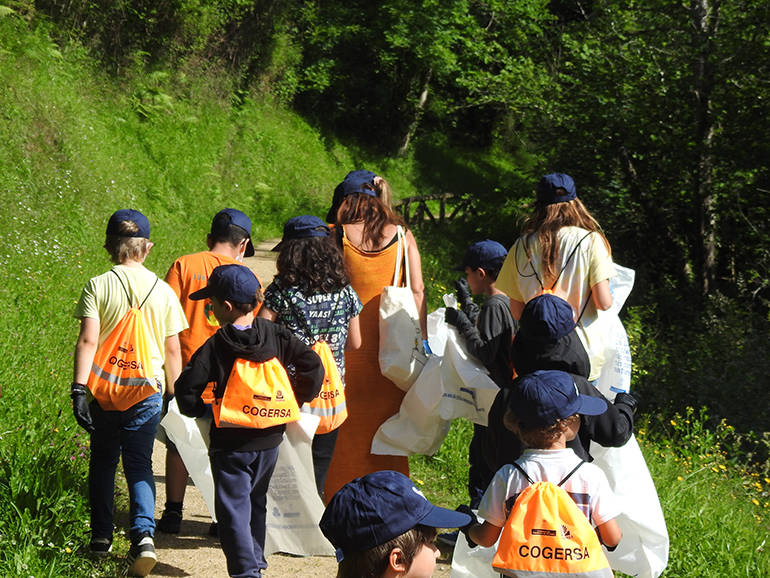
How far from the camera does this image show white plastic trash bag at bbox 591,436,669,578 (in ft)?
12.0

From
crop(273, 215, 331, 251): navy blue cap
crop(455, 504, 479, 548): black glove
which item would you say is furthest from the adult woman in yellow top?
crop(455, 504, 479, 548): black glove

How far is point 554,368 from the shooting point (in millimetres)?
3354

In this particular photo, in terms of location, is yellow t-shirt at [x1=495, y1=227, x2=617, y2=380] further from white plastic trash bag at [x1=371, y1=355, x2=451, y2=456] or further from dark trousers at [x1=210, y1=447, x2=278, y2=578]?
dark trousers at [x1=210, y1=447, x2=278, y2=578]

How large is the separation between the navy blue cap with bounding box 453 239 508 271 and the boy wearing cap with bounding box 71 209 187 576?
172 cm

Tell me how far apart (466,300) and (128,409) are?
1.88 m

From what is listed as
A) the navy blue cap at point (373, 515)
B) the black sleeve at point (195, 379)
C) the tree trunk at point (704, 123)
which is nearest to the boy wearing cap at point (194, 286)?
the black sleeve at point (195, 379)

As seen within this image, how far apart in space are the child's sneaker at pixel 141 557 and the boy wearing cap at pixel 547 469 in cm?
166

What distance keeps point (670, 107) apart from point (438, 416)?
9.19 metres

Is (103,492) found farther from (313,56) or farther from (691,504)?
(313,56)

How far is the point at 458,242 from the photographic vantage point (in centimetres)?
1856

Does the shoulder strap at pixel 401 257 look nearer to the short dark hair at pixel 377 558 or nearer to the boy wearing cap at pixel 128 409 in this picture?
the boy wearing cap at pixel 128 409

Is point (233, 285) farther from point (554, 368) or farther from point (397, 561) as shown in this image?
point (397, 561)

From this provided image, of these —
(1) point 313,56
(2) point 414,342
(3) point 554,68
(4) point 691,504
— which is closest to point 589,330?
(2) point 414,342

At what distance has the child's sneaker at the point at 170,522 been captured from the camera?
14.6 ft
